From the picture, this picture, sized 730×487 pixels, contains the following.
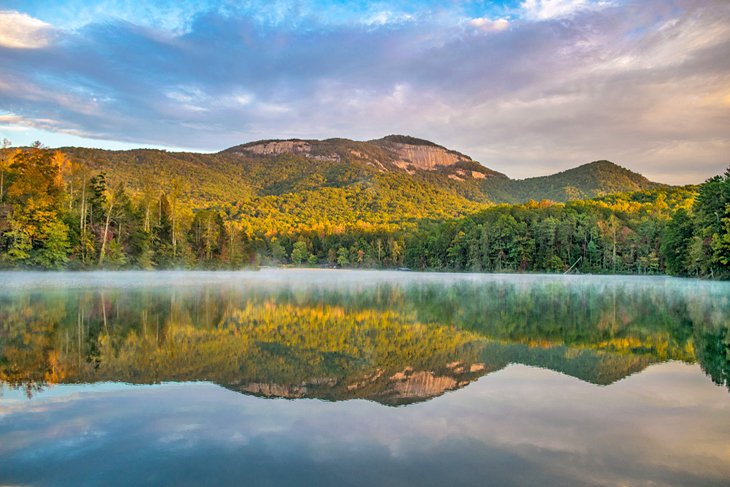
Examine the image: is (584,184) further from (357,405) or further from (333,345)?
(357,405)

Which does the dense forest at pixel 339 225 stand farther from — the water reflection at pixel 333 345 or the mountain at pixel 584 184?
the water reflection at pixel 333 345

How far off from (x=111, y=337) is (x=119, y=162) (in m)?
135

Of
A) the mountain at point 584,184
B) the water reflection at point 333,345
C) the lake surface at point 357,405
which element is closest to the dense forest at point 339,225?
the mountain at point 584,184

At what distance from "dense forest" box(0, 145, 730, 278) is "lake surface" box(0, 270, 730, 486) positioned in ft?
120

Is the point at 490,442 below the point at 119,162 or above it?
below

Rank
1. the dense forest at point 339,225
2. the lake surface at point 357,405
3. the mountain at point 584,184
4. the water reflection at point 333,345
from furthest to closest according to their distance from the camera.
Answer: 1. the mountain at point 584,184
2. the dense forest at point 339,225
3. the water reflection at point 333,345
4. the lake surface at point 357,405

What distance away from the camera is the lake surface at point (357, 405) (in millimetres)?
4465

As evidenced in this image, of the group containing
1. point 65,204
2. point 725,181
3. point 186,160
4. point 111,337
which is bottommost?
point 111,337

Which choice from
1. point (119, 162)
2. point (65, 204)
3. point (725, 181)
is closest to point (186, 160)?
point (119, 162)

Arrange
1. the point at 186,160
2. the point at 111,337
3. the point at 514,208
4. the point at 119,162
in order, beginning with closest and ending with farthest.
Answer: the point at 111,337, the point at 514,208, the point at 119,162, the point at 186,160

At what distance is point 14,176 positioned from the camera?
4275cm

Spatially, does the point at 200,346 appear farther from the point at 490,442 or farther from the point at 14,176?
the point at 14,176

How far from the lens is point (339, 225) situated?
153375 millimetres

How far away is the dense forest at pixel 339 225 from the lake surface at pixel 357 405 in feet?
120
